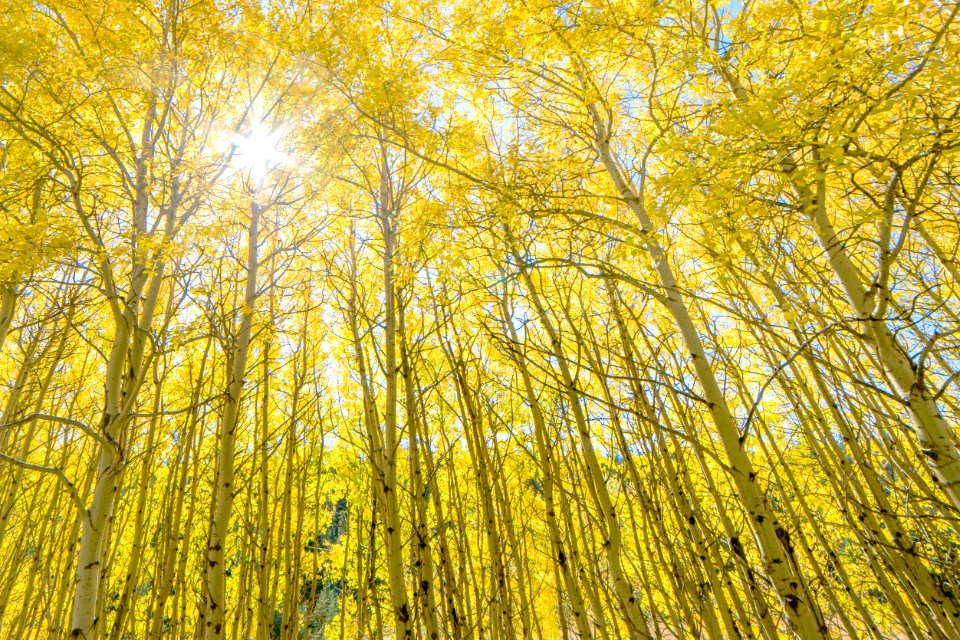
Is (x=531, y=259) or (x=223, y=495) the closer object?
(x=531, y=259)

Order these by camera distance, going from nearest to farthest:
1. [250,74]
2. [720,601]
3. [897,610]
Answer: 1. [720,601]
2. [897,610]
3. [250,74]

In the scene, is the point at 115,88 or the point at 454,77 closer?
the point at 115,88

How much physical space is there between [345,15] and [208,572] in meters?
4.27

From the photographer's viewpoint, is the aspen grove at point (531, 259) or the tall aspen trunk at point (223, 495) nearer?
the aspen grove at point (531, 259)

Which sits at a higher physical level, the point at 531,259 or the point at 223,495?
the point at 531,259

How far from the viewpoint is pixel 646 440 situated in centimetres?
227

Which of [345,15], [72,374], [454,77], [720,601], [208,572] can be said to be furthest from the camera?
[72,374]

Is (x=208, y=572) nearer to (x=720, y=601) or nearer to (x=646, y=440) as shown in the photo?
(x=646, y=440)

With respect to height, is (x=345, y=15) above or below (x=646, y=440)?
above

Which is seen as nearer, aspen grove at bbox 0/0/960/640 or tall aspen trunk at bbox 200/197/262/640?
aspen grove at bbox 0/0/960/640

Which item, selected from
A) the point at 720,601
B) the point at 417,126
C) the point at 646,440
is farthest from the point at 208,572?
the point at 417,126

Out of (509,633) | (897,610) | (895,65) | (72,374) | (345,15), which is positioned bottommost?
(897,610)

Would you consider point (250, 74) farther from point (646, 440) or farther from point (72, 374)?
point (646, 440)

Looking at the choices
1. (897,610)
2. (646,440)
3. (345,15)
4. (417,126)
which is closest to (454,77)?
(417,126)
